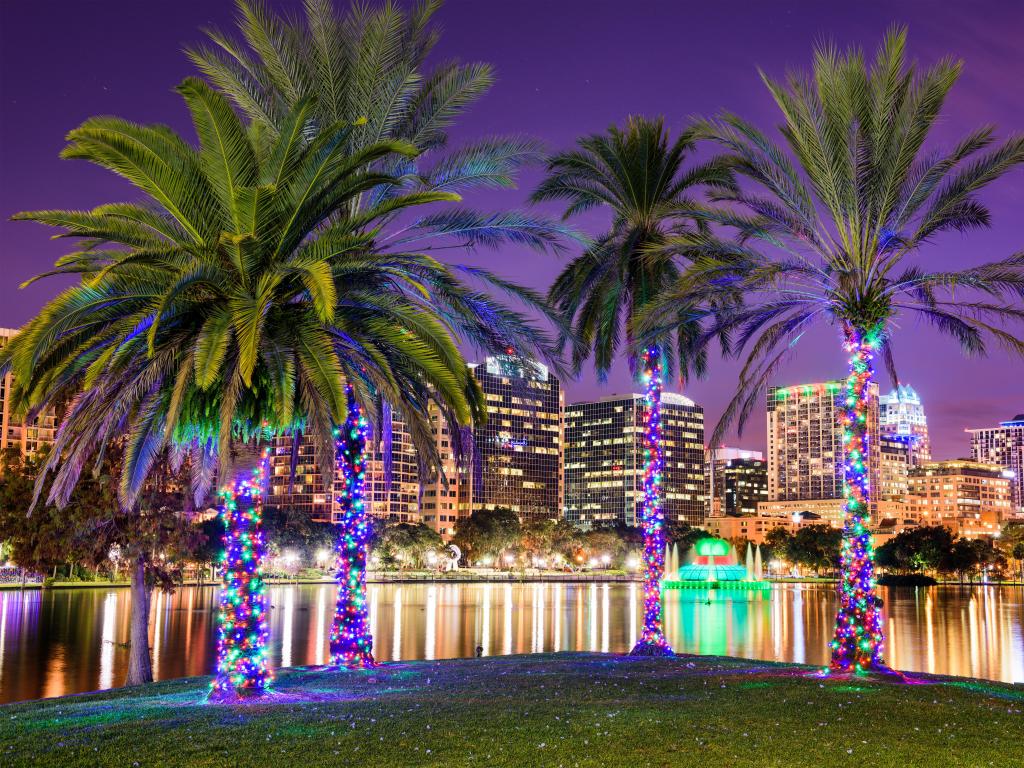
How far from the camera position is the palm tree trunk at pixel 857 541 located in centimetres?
1716

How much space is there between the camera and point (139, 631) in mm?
24797

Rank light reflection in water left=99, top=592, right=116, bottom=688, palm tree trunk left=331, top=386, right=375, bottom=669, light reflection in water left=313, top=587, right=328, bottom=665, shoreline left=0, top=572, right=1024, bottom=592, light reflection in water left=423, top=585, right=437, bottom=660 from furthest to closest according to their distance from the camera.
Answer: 1. shoreline left=0, top=572, right=1024, bottom=592
2. light reflection in water left=423, top=585, right=437, bottom=660
3. light reflection in water left=313, top=587, right=328, bottom=665
4. light reflection in water left=99, top=592, right=116, bottom=688
5. palm tree trunk left=331, top=386, right=375, bottom=669

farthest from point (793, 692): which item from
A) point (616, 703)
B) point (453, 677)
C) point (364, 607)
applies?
point (364, 607)

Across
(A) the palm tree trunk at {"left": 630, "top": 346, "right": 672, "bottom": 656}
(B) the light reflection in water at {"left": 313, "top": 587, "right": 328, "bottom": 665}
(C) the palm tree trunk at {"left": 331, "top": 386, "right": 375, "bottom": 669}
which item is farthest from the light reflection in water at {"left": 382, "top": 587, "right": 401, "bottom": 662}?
(C) the palm tree trunk at {"left": 331, "top": 386, "right": 375, "bottom": 669}

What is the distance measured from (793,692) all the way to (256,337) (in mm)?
9254

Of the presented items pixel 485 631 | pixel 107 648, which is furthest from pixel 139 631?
pixel 485 631

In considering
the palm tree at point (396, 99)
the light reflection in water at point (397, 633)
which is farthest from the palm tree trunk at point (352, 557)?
the light reflection in water at point (397, 633)

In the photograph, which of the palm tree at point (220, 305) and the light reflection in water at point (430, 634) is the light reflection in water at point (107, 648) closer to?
the light reflection in water at point (430, 634)

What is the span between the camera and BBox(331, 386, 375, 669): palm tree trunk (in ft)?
61.4

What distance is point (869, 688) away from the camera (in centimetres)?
1471

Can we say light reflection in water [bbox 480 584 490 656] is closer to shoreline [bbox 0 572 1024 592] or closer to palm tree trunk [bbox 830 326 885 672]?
palm tree trunk [bbox 830 326 885 672]

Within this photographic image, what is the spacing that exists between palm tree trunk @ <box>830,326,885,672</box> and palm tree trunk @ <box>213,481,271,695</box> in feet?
32.9

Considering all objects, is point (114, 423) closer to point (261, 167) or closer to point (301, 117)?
point (261, 167)

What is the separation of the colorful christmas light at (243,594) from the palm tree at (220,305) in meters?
1.01
